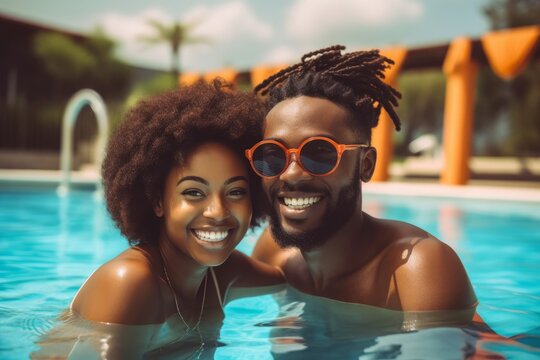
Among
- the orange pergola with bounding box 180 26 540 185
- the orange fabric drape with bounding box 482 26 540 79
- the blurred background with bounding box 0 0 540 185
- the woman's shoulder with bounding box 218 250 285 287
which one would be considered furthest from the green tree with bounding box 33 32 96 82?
the woman's shoulder with bounding box 218 250 285 287

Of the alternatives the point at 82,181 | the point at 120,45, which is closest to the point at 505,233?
the point at 82,181

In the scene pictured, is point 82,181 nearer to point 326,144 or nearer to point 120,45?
point 326,144

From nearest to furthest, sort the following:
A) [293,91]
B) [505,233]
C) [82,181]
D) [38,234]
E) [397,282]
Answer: [397,282]
[293,91]
[38,234]
[505,233]
[82,181]

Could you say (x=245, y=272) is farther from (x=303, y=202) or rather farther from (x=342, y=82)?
(x=342, y=82)

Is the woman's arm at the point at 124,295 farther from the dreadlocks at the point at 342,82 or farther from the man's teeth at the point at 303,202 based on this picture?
the dreadlocks at the point at 342,82

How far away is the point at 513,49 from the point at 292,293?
1281 centimetres

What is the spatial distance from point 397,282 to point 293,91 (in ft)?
3.60

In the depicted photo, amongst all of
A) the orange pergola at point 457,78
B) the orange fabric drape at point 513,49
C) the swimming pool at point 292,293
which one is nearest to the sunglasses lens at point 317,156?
the swimming pool at point 292,293

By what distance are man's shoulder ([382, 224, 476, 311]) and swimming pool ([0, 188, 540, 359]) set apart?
0.14m

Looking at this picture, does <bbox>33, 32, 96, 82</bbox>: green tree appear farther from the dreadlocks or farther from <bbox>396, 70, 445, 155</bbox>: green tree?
the dreadlocks

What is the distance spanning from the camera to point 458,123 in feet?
53.5

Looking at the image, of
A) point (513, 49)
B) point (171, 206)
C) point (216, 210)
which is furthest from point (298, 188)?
point (513, 49)

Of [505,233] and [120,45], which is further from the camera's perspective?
[120,45]

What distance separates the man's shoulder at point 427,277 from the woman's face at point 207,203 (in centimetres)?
79
